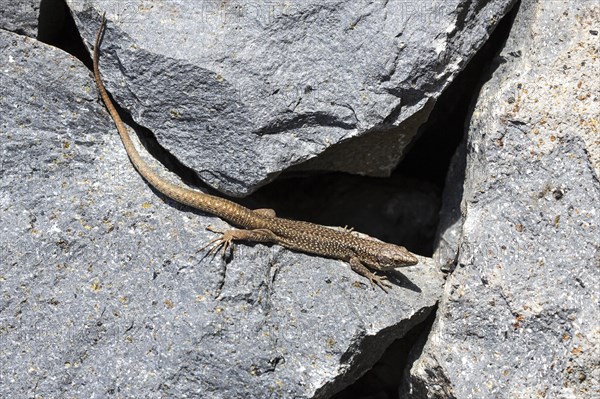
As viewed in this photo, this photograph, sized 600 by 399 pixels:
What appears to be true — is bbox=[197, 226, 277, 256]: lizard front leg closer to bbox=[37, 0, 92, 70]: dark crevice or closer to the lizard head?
the lizard head

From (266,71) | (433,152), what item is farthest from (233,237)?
(433,152)

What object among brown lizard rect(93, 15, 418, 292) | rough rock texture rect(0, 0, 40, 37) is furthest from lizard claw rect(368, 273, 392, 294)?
rough rock texture rect(0, 0, 40, 37)

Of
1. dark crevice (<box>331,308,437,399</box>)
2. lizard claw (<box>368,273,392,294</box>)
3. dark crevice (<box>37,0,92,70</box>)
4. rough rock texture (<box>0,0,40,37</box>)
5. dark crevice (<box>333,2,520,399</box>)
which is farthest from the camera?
dark crevice (<box>331,308,437,399</box>)

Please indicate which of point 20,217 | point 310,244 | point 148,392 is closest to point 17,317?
point 20,217

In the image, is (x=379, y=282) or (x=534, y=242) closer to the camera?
(x=534, y=242)

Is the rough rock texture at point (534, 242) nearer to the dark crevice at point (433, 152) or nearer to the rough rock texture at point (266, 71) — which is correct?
the dark crevice at point (433, 152)

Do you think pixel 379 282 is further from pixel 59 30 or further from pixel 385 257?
pixel 59 30
